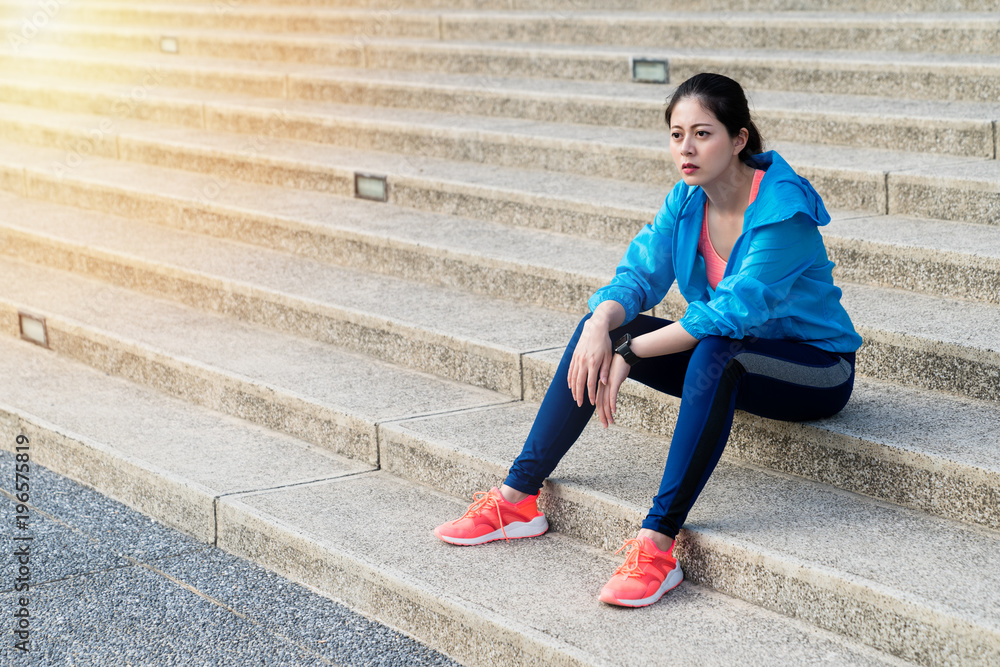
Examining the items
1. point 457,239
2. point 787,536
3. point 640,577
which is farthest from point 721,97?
point 457,239

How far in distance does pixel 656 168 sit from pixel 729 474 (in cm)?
216

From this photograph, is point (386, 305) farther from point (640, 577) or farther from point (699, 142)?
point (640, 577)

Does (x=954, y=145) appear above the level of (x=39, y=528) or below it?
above

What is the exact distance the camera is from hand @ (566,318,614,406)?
3146 millimetres

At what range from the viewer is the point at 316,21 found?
328 inches

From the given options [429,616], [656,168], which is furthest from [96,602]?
[656,168]

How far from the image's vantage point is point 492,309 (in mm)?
4590

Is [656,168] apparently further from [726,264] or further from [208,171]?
[208,171]

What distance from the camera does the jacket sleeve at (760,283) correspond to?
2965mm

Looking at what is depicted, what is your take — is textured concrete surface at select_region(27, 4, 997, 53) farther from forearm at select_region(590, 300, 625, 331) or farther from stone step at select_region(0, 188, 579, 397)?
forearm at select_region(590, 300, 625, 331)

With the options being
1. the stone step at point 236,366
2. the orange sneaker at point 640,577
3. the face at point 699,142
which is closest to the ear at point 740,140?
the face at point 699,142

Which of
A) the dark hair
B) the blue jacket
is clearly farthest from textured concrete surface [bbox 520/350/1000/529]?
the dark hair

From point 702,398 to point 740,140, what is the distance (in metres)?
0.72

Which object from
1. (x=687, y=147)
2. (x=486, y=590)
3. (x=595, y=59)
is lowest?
(x=486, y=590)
